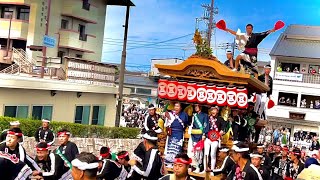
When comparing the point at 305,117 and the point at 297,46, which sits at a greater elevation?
the point at 297,46

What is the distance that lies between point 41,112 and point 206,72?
1201 cm

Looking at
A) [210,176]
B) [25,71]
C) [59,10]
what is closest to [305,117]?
[59,10]

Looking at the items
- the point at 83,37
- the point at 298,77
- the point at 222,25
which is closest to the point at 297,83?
the point at 298,77

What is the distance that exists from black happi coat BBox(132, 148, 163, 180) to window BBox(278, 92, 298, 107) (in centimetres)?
3551

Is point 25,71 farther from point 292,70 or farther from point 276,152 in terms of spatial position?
point 292,70

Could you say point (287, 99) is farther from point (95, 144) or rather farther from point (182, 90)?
point (182, 90)

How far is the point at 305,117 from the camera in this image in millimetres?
41531

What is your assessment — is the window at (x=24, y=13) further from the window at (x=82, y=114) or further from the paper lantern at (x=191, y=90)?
the paper lantern at (x=191, y=90)

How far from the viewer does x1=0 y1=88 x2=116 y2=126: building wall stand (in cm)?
2006

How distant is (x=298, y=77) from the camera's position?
137 feet

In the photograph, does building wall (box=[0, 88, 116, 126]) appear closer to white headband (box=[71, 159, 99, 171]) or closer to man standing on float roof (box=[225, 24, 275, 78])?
man standing on float roof (box=[225, 24, 275, 78])

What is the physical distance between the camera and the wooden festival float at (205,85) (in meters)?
12.3

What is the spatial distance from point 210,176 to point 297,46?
34.7 metres

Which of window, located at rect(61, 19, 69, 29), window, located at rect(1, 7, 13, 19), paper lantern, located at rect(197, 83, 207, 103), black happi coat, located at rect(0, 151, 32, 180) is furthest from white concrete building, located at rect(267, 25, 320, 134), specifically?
black happi coat, located at rect(0, 151, 32, 180)
